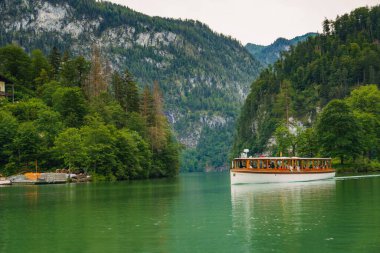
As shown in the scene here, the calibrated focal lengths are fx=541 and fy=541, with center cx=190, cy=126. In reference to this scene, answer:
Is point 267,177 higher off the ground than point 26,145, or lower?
lower

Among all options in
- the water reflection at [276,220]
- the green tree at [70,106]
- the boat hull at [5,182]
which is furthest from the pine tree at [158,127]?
the water reflection at [276,220]

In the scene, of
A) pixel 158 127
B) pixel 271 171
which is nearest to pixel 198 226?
pixel 271 171

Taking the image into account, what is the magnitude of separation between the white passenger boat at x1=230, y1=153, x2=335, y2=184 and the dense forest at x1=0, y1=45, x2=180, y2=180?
3614 centimetres

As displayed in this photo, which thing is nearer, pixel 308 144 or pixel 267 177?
pixel 267 177

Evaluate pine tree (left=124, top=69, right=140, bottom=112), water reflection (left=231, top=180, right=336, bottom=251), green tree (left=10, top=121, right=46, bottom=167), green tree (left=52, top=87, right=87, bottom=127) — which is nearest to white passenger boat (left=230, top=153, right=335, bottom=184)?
water reflection (left=231, top=180, right=336, bottom=251)

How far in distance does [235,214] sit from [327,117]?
8457 centimetres

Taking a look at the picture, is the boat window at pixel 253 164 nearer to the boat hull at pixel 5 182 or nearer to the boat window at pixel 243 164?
the boat window at pixel 243 164

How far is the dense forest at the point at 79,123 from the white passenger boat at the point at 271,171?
1423 inches

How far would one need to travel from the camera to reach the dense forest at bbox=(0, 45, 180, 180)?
107812 mm

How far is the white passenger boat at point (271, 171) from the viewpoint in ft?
266

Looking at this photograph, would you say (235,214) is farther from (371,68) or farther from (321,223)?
(371,68)

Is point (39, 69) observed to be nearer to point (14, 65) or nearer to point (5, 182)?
point (14, 65)

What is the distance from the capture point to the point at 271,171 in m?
82.2

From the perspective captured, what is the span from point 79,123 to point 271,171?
58.5 meters
